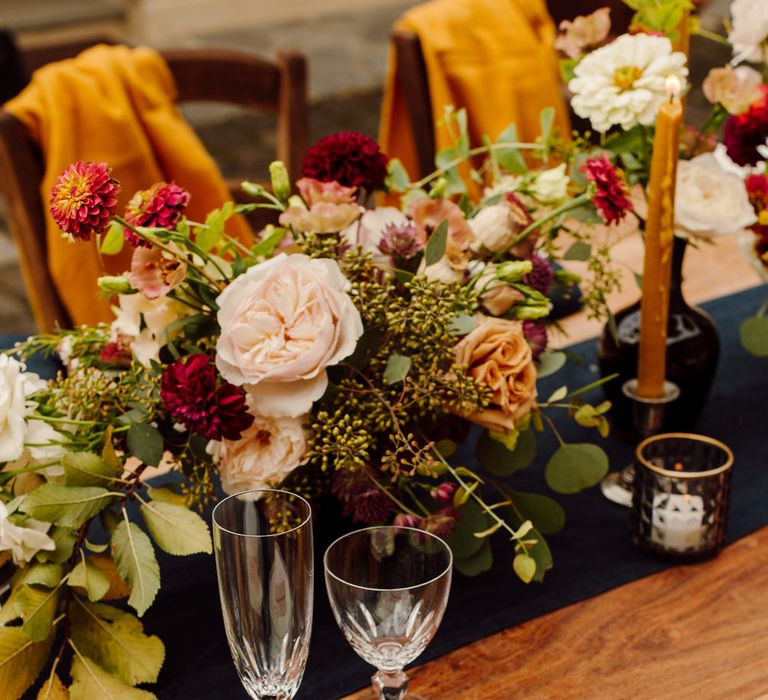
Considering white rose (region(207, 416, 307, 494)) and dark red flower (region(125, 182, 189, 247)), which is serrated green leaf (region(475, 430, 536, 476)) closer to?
white rose (region(207, 416, 307, 494))

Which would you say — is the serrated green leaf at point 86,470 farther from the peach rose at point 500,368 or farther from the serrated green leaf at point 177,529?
the peach rose at point 500,368

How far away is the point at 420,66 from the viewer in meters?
1.90

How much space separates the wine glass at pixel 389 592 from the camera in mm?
718

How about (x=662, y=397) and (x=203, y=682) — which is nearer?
(x=203, y=682)

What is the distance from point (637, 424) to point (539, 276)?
21 cm

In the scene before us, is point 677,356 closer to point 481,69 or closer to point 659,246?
point 659,246

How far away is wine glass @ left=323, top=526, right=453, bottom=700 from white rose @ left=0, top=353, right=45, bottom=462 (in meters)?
0.25

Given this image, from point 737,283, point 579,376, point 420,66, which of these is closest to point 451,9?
point 420,66

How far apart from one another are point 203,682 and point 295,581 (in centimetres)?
19

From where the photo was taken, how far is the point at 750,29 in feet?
3.91

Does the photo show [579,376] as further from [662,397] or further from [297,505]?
[297,505]

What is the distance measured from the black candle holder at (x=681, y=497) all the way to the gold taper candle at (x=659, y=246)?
90 millimetres

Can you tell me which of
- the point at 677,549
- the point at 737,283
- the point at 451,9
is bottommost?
the point at 737,283

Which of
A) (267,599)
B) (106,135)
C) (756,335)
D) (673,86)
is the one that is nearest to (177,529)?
(267,599)
